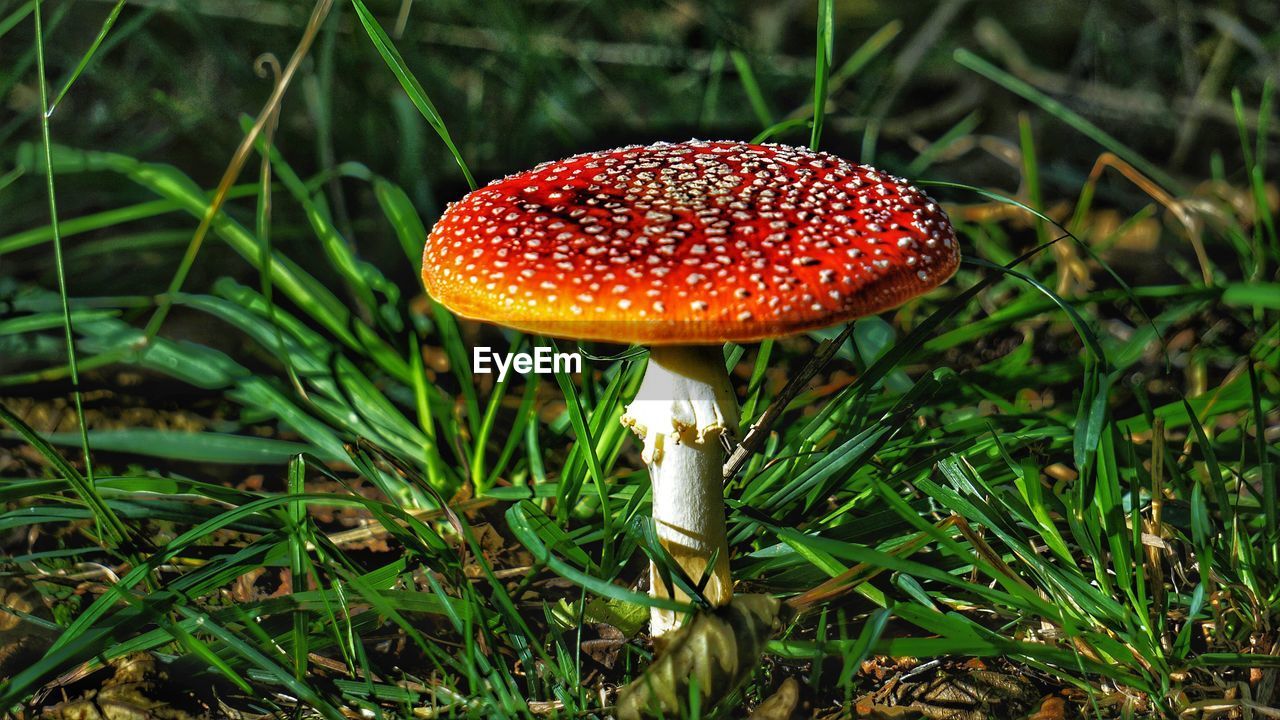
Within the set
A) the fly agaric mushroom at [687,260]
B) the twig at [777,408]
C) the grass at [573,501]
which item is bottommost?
the grass at [573,501]

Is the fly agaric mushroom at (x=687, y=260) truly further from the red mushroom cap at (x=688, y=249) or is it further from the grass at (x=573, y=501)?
the grass at (x=573, y=501)

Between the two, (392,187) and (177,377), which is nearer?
(392,187)

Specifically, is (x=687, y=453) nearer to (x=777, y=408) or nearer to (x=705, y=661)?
(x=777, y=408)

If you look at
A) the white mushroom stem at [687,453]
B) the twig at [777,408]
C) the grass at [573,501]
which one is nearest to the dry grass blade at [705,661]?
the grass at [573,501]

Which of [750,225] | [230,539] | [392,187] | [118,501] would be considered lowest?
[230,539]

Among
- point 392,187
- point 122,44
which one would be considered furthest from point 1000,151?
point 122,44

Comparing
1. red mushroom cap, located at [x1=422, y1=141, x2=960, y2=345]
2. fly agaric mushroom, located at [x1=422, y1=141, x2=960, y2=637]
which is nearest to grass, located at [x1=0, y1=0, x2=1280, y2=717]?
fly agaric mushroom, located at [x1=422, y1=141, x2=960, y2=637]

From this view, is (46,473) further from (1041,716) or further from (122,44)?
(122,44)

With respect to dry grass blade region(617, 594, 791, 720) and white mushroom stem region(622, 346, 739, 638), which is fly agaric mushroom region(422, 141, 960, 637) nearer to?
white mushroom stem region(622, 346, 739, 638)

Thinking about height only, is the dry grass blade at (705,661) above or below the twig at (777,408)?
below
